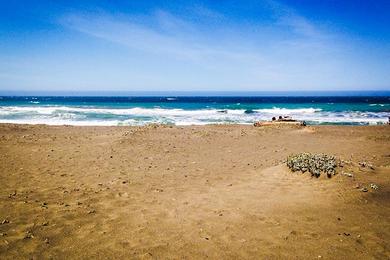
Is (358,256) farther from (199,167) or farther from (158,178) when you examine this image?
(199,167)

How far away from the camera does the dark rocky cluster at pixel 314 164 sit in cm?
811

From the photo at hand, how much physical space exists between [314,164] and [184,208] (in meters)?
3.91

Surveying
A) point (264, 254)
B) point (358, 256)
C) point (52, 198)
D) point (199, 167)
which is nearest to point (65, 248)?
point (52, 198)

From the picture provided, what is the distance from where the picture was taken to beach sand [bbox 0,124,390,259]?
4.84 m

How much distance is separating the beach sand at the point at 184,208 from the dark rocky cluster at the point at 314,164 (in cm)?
23

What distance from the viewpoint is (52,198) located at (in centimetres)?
714

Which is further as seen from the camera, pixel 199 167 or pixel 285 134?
pixel 285 134

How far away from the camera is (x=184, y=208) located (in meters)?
6.59

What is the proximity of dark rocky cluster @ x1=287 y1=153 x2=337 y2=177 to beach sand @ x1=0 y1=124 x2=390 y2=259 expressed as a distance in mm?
233

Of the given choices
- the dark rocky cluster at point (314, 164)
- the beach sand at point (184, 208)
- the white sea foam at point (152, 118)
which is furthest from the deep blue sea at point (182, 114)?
the dark rocky cluster at point (314, 164)

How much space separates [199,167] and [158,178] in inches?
72.8

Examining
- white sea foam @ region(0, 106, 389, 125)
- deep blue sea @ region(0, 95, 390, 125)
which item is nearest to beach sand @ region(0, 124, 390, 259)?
white sea foam @ region(0, 106, 389, 125)

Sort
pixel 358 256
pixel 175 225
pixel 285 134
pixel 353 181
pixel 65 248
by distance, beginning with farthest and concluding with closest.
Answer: pixel 285 134 < pixel 353 181 < pixel 175 225 < pixel 65 248 < pixel 358 256

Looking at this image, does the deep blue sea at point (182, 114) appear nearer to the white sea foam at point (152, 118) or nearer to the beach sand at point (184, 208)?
the white sea foam at point (152, 118)
